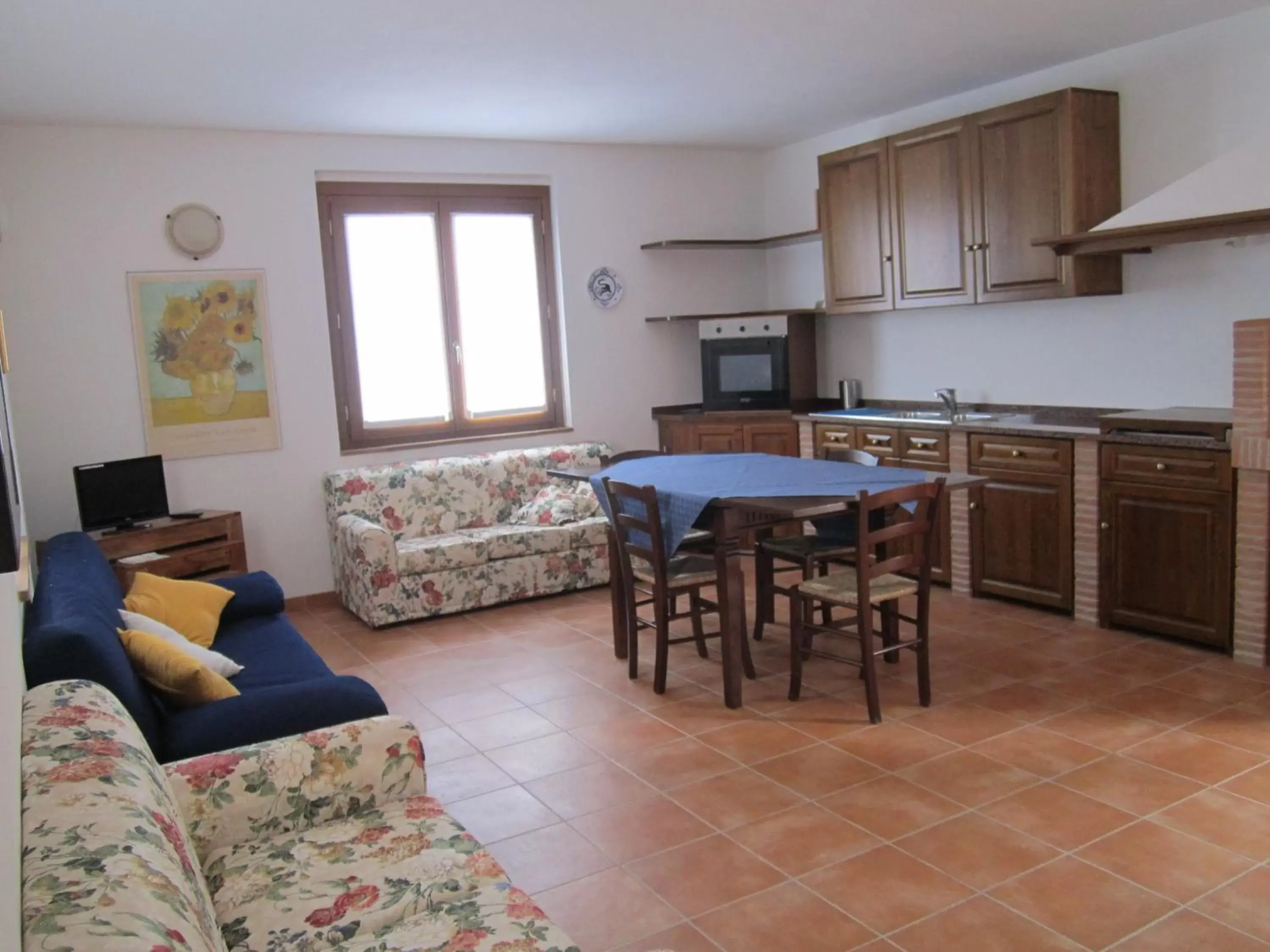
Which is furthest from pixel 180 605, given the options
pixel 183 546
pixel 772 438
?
pixel 772 438

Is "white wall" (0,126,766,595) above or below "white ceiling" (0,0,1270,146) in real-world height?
below

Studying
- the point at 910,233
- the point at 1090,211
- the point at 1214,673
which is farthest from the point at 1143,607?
the point at 910,233

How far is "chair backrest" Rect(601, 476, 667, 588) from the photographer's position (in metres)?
3.82

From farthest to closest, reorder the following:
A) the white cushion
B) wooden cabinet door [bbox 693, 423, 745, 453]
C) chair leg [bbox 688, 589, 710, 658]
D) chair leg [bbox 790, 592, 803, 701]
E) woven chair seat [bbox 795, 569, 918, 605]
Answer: wooden cabinet door [bbox 693, 423, 745, 453] < chair leg [bbox 688, 589, 710, 658] < chair leg [bbox 790, 592, 803, 701] < woven chair seat [bbox 795, 569, 918, 605] < the white cushion

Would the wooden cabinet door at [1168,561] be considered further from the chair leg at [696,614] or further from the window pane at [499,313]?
the window pane at [499,313]

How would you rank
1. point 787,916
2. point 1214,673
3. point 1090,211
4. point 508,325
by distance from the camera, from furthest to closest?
point 508,325, point 1090,211, point 1214,673, point 787,916

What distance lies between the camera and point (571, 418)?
6.45 meters

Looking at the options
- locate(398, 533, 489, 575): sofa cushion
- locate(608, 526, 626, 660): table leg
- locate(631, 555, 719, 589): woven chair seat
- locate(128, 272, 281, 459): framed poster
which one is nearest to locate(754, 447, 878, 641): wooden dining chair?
locate(631, 555, 719, 589): woven chair seat

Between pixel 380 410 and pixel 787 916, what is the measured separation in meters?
4.19

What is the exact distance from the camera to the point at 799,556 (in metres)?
4.01

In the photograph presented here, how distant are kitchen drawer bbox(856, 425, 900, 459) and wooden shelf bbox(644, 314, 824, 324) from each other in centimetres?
96

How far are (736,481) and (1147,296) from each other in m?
2.22

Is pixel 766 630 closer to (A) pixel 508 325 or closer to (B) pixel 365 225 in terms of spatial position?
(A) pixel 508 325

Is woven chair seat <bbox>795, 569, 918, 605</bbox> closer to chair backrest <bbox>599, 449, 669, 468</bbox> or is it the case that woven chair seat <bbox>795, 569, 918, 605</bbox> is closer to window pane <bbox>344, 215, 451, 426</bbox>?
chair backrest <bbox>599, 449, 669, 468</bbox>
